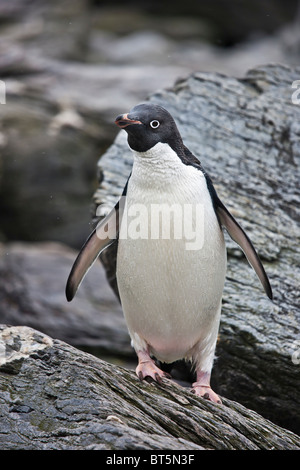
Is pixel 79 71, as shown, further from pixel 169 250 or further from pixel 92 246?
pixel 169 250

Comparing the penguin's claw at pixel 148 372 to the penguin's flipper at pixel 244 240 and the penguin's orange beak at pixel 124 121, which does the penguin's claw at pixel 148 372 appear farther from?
the penguin's orange beak at pixel 124 121

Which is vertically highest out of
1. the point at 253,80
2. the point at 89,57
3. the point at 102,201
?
the point at 253,80

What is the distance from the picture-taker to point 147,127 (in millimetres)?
3730

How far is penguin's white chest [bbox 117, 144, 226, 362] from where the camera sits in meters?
3.80

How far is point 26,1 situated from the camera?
13.2 m

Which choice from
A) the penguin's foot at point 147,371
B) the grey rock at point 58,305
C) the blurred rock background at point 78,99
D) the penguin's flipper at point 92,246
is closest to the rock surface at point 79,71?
the blurred rock background at point 78,99

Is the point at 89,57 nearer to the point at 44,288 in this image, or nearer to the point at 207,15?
the point at 207,15

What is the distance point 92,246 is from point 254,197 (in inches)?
53.7

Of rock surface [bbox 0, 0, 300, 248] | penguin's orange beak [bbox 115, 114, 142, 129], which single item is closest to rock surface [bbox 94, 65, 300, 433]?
penguin's orange beak [bbox 115, 114, 142, 129]

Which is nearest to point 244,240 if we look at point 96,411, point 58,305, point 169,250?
point 169,250

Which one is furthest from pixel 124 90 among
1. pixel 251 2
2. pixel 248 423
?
pixel 248 423

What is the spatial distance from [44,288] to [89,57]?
6.44 meters

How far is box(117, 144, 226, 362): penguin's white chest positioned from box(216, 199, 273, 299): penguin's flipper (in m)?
0.09

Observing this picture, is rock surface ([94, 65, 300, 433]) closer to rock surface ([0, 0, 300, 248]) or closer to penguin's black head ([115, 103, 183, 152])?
penguin's black head ([115, 103, 183, 152])
